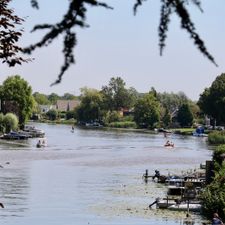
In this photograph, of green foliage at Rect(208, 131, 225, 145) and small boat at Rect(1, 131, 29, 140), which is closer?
small boat at Rect(1, 131, 29, 140)

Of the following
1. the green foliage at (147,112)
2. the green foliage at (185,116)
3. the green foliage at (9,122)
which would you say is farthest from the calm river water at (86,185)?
the green foliage at (147,112)

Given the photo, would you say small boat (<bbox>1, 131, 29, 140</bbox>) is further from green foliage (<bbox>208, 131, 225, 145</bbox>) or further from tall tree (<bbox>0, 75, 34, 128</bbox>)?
green foliage (<bbox>208, 131, 225, 145</bbox>)

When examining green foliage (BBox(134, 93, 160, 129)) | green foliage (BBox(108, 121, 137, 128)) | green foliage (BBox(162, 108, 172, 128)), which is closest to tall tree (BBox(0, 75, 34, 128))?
green foliage (BBox(134, 93, 160, 129))

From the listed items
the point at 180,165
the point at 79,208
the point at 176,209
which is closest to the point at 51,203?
the point at 79,208

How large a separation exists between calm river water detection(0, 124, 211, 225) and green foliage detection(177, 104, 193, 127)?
7548 cm

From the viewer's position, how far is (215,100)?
14288 cm

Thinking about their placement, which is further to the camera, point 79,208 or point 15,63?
point 79,208

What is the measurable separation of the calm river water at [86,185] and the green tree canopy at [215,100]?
4673 cm

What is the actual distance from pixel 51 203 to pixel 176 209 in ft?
24.6

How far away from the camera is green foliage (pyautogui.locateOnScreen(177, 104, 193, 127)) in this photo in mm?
171625

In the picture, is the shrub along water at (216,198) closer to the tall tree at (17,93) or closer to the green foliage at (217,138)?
the green foliage at (217,138)

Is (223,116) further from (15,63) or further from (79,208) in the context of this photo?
(15,63)

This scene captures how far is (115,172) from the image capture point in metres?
62.4

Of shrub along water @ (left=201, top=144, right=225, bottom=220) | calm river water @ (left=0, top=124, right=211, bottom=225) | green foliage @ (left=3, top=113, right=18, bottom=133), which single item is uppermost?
green foliage @ (left=3, top=113, right=18, bottom=133)
